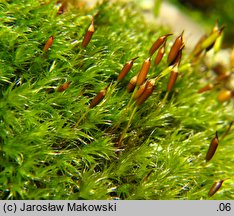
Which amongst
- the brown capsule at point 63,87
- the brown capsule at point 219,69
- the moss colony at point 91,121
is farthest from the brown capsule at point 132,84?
the brown capsule at point 219,69

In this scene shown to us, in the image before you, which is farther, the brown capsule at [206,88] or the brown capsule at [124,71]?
the brown capsule at [206,88]

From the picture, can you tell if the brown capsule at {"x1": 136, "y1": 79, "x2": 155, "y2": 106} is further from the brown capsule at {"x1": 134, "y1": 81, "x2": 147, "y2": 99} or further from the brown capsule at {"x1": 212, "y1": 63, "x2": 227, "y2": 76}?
the brown capsule at {"x1": 212, "y1": 63, "x2": 227, "y2": 76}

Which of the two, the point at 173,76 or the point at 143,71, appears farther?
the point at 173,76

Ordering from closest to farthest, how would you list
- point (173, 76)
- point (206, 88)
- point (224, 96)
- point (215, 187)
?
point (215, 187) < point (173, 76) < point (206, 88) < point (224, 96)

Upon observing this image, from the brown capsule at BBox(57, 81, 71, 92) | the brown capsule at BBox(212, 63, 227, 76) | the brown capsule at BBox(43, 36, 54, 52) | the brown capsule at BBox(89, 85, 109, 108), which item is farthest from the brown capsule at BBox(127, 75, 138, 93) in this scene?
the brown capsule at BBox(212, 63, 227, 76)

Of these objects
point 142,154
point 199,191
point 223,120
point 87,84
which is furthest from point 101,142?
point 223,120

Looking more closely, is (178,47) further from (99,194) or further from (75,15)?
(99,194)

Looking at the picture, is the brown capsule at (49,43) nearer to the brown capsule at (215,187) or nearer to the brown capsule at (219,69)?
the brown capsule at (215,187)

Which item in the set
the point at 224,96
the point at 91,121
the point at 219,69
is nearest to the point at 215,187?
the point at 91,121

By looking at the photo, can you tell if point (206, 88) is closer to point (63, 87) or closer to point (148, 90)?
point (148, 90)
